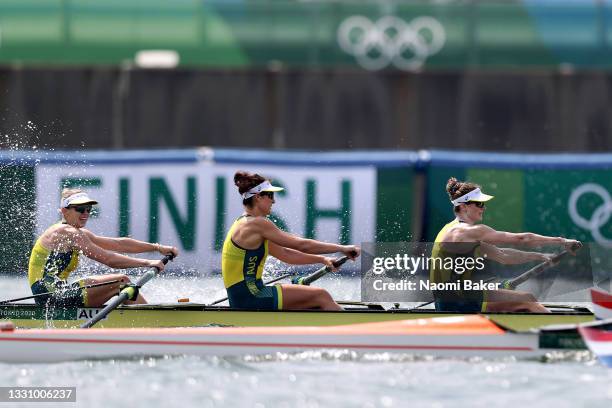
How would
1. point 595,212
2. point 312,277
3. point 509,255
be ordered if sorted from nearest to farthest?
Result: point 509,255
point 312,277
point 595,212

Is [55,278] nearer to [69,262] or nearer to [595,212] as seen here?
[69,262]

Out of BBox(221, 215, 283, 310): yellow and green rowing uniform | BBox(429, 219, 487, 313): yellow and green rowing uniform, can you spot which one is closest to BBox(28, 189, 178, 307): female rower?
BBox(221, 215, 283, 310): yellow and green rowing uniform

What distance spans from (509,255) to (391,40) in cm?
929

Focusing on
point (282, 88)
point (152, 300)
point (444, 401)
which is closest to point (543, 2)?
point (282, 88)

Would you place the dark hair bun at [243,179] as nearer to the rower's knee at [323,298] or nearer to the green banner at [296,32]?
the rower's knee at [323,298]

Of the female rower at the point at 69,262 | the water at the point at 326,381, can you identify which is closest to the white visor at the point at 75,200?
the female rower at the point at 69,262

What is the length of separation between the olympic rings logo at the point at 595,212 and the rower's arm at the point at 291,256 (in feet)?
17.6

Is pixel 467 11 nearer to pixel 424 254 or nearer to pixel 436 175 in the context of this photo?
pixel 436 175

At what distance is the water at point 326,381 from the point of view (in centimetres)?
829

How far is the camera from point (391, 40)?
1966 cm

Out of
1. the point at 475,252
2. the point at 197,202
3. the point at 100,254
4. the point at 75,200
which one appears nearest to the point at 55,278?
the point at 100,254

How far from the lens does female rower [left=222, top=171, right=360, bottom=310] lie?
1059cm

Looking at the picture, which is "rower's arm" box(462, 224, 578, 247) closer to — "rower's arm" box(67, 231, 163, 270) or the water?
the water

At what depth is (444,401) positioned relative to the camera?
825 cm
